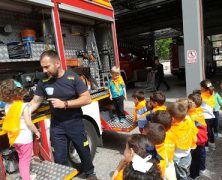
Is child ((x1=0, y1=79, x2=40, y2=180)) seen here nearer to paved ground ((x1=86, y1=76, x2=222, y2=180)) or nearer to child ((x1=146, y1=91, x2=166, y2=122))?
paved ground ((x1=86, y1=76, x2=222, y2=180))

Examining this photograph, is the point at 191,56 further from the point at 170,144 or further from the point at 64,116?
the point at 64,116

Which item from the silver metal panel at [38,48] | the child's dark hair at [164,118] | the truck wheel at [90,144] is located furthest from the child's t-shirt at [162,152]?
the silver metal panel at [38,48]

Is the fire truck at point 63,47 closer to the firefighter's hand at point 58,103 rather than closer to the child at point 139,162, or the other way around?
the firefighter's hand at point 58,103

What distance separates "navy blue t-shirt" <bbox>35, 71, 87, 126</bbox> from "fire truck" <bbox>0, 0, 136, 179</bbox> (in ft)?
1.27

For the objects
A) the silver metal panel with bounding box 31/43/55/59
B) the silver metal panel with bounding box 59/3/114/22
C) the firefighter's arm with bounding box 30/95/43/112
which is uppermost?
the silver metal panel with bounding box 59/3/114/22

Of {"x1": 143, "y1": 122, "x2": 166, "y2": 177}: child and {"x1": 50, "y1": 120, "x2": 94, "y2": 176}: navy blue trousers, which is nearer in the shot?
{"x1": 143, "y1": 122, "x2": 166, "y2": 177}: child

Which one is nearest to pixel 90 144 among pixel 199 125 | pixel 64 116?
pixel 64 116

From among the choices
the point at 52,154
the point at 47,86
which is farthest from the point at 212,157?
the point at 47,86

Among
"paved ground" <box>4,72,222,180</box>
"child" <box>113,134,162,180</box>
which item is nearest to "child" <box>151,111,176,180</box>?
"child" <box>113,134,162,180</box>

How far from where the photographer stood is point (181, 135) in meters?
2.74

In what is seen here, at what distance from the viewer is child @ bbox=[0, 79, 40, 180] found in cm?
273

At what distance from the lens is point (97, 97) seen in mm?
4805

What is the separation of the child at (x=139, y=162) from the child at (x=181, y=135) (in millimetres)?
936

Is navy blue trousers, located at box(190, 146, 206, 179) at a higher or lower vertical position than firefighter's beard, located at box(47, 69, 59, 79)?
lower
